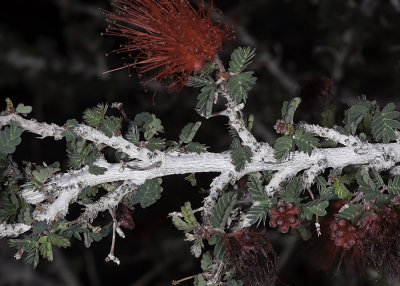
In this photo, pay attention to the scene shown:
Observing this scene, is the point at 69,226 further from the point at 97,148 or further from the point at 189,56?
the point at 189,56

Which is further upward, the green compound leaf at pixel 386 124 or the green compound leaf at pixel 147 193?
the green compound leaf at pixel 386 124

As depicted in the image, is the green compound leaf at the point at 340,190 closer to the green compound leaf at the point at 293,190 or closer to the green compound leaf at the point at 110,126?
the green compound leaf at the point at 293,190

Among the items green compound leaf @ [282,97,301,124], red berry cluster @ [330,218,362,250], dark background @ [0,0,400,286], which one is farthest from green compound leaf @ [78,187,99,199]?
dark background @ [0,0,400,286]

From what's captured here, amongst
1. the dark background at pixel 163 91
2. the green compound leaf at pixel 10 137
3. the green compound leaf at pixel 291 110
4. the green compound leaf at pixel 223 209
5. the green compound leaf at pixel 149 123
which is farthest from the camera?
the dark background at pixel 163 91

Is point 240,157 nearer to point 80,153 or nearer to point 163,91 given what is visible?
point 80,153

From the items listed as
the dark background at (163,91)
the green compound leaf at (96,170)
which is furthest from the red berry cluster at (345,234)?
the dark background at (163,91)

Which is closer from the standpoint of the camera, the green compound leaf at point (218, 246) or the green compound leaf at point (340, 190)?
the green compound leaf at point (218, 246)
